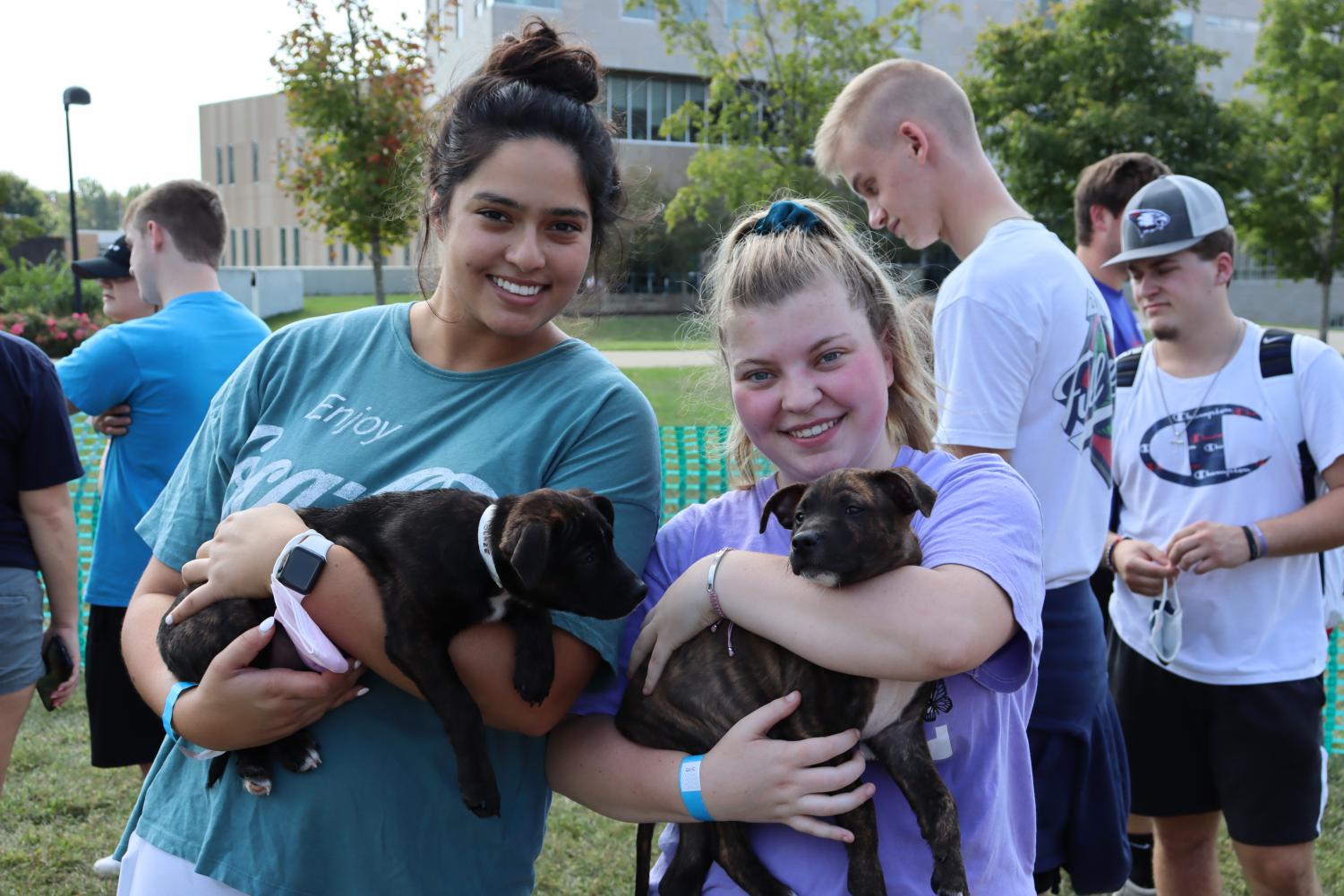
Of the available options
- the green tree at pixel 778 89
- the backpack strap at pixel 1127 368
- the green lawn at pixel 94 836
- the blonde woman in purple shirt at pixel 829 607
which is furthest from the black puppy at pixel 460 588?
the green tree at pixel 778 89

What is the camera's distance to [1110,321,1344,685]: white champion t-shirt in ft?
13.3

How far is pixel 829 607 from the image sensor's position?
2.14 metres

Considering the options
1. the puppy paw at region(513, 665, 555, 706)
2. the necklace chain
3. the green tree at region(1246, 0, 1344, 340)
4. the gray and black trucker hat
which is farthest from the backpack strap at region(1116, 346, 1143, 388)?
the green tree at region(1246, 0, 1344, 340)

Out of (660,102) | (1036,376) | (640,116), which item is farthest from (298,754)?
(660,102)

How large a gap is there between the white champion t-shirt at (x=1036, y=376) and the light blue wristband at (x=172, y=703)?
7.77 feet

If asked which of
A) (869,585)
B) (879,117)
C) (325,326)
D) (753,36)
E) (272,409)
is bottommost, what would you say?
(869,585)

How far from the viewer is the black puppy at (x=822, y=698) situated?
84.0 inches

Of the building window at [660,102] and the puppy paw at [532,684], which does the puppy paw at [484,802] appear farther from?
the building window at [660,102]

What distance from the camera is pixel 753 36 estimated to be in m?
29.0

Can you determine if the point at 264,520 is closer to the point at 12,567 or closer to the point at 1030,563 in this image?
the point at 1030,563

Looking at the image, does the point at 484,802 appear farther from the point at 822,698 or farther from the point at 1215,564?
the point at 1215,564

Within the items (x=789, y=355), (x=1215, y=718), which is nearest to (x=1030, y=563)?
(x=789, y=355)

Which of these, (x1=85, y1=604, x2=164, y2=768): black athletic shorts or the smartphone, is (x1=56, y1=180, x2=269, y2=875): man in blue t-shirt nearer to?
(x1=85, y1=604, x2=164, y2=768): black athletic shorts

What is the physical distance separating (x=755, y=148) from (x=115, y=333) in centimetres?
2203
